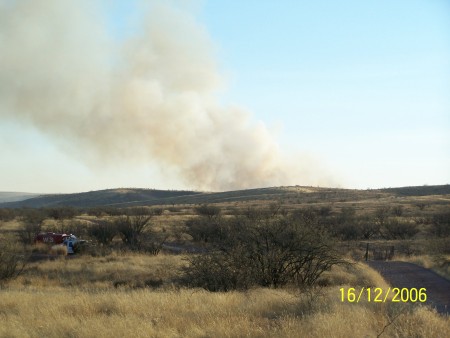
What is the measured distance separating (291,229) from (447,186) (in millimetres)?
99635

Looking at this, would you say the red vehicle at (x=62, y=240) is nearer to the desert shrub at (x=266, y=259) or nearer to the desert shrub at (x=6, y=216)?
the desert shrub at (x=266, y=259)

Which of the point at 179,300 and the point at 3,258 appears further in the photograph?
the point at 3,258

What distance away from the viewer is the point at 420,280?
1487 centimetres

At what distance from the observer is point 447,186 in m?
104

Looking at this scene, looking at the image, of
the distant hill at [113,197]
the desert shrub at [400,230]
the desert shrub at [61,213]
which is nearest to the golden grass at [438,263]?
the desert shrub at [400,230]

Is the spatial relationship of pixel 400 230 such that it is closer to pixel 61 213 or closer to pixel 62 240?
pixel 62 240

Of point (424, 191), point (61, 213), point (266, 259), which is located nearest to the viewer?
point (266, 259)

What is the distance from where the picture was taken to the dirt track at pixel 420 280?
1134 cm

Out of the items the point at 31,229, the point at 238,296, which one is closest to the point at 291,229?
the point at 238,296

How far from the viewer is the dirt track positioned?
11.3 m

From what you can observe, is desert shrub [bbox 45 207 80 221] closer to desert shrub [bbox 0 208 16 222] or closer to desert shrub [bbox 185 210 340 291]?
desert shrub [bbox 0 208 16 222]

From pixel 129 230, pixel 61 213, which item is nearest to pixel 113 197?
pixel 61 213

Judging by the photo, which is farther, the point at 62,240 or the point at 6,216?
the point at 6,216

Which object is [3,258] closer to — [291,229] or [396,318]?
[291,229]
